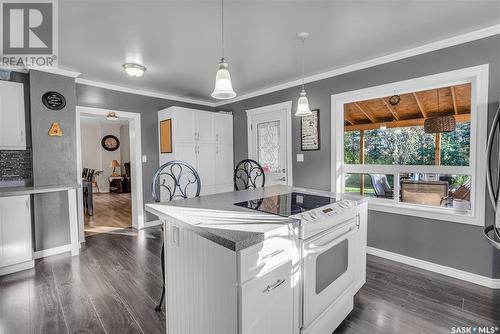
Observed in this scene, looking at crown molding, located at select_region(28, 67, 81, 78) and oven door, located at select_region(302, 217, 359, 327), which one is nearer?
oven door, located at select_region(302, 217, 359, 327)

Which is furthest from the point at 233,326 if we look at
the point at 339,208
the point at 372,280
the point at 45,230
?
the point at 45,230

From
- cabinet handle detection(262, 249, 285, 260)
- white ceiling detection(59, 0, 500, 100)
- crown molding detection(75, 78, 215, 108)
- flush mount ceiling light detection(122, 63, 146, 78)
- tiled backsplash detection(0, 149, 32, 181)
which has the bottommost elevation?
cabinet handle detection(262, 249, 285, 260)

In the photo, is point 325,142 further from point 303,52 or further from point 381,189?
point 303,52

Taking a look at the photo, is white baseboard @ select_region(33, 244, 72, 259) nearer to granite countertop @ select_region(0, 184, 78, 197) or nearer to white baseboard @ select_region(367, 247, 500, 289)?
granite countertop @ select_region(0, 184, 78, 197)

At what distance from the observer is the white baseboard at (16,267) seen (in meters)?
2.60

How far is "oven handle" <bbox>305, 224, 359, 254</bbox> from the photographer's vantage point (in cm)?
142

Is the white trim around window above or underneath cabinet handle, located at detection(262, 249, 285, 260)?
above

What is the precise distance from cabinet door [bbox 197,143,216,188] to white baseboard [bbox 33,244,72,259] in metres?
2.09

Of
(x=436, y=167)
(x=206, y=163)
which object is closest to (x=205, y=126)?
(x=206, y=163)

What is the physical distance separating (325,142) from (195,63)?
2.02 m

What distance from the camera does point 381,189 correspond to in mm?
3141

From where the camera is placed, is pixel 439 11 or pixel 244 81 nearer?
pixel 439 11

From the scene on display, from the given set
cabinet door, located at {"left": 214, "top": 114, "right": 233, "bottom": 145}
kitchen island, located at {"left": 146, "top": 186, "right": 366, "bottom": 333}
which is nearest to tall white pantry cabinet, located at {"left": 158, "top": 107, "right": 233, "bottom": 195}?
cabinet door, located at {"left": 214, "top": 114, "right": 233, "bottom": 145}

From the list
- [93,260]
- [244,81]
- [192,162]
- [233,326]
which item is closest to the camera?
[233,326]
